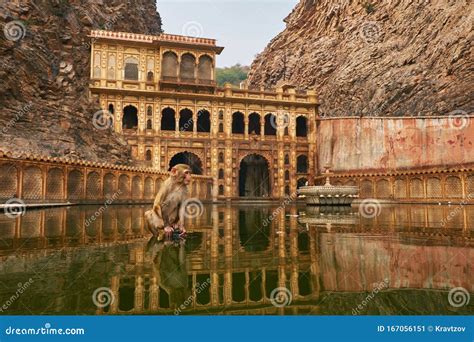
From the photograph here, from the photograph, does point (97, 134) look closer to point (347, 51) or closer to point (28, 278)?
point (28, 278)

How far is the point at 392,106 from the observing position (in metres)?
40.0

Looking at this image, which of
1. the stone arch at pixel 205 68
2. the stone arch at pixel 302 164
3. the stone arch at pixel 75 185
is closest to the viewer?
the stone arch at pixel 75 185

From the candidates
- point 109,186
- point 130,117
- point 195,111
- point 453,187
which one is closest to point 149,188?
point 109,186

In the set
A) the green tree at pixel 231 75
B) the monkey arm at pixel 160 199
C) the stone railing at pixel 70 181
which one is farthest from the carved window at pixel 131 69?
the green tree at pixel 231 75

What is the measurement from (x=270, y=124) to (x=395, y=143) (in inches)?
574

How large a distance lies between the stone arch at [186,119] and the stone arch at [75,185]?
717 inches

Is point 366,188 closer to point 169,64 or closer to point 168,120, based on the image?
point 168,120

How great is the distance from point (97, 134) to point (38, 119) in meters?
5.10

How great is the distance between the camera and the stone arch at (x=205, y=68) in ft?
128

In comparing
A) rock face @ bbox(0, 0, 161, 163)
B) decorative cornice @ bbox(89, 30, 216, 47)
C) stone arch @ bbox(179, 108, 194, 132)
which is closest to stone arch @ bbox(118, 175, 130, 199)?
rock face @ bbox(0, 0, 161, 163)

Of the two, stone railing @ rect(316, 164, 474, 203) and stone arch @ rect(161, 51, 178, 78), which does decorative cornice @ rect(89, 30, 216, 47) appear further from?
stone railing @ rect(316, 164, 474, 203)

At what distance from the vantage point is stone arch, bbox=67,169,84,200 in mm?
19703

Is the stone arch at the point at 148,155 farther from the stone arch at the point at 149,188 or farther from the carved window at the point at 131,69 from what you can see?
the stone arch at the point at 149,188

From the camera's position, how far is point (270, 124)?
41750 millimetres
